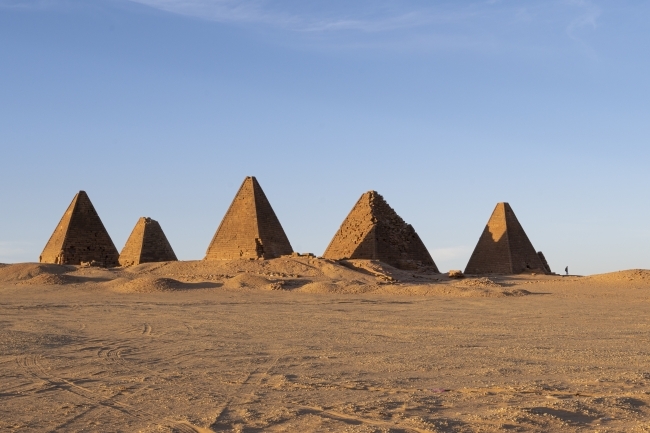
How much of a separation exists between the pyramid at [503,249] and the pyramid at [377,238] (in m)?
2.47

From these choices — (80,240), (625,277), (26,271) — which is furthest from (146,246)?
(625,277)

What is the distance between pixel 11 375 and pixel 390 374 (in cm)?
370

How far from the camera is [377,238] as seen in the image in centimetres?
3064

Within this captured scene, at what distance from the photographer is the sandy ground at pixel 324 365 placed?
5.50 metres

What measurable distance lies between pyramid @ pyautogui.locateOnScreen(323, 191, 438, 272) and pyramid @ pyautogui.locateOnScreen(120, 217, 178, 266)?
7548 mm

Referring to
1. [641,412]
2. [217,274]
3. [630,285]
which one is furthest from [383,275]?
[641,412]

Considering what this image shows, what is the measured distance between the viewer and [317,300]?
19.1 meters

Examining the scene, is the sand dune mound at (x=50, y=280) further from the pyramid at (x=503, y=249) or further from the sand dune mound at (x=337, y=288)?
the pyramid at (x=503, y=249)

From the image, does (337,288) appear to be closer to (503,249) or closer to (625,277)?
(625,277)

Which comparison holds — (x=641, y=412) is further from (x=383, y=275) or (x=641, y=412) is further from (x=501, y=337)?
(x=383, y=275)

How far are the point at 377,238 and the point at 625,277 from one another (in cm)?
949

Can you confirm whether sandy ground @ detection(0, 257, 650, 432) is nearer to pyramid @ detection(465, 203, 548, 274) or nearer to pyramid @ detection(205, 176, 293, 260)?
pyramid @ detection(205, 176, 293, 260)

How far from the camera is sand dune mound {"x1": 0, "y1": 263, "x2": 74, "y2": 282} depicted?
83.0 ft

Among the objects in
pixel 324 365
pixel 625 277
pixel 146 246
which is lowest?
pixel 324 365
